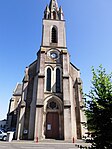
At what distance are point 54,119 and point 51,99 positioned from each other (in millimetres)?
3017

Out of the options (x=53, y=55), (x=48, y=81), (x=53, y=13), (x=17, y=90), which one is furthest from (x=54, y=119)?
(x=53, y=13)

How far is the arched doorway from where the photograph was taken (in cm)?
2014

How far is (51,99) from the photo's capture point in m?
21.8

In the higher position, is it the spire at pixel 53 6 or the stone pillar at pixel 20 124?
the spire at pixel 53 6

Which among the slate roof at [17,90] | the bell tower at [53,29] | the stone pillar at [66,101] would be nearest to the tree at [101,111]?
the stone pillar at [66,101]

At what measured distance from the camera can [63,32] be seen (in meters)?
29.1

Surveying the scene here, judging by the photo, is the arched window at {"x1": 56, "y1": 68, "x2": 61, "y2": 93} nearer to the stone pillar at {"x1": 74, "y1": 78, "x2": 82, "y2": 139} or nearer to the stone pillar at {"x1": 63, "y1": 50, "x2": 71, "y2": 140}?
the stone pillar at {"x1": 63, "y1": 50, "x2": 71, "y2": 140}

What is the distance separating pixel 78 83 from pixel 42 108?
779 centimetres

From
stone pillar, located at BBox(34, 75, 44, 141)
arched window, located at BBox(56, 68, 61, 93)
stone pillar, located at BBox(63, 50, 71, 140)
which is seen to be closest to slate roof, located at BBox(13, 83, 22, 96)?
arched window, located at BBox(56, 68, 61, 93)

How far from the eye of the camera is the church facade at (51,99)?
65.0ft

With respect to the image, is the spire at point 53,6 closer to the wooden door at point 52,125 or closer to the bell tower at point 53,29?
the bell tower at point 53,29

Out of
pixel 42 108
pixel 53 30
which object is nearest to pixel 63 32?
pixel 53 30

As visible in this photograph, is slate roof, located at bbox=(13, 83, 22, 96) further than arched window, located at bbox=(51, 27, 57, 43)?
Yes

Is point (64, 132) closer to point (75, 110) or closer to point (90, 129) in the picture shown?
point (75, 110)
